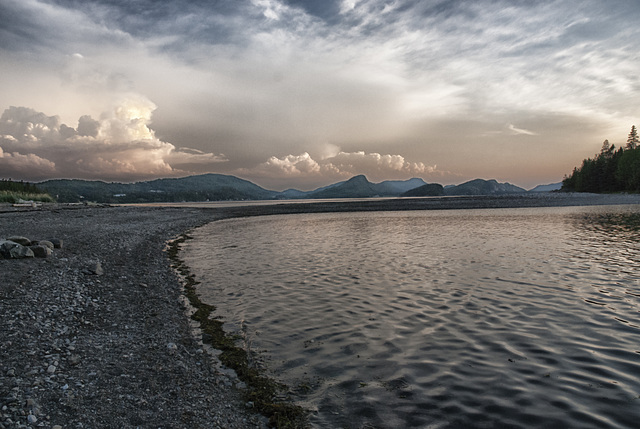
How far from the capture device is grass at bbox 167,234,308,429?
25.1 ft

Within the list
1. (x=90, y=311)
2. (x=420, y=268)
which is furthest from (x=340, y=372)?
(x=420, y=268)

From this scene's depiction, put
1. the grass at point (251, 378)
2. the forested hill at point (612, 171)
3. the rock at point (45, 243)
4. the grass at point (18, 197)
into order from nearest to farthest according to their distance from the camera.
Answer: the grass at point (251, 378)
the rock at point (45, 243)
the grass at point (18, 197)
the forested hill at point (612, 171)

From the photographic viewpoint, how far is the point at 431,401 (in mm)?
8102

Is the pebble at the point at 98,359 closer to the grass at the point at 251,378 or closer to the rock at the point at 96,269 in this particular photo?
the grass at the point at 251,378

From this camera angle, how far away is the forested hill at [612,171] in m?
136

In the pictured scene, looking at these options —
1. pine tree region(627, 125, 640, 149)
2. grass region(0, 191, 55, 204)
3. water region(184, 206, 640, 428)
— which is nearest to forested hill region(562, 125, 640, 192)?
pine tree region(627, 125, 640, 149)

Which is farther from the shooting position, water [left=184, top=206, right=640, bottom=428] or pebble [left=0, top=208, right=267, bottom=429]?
water [left=184, top=206, right=640, bottom=428]

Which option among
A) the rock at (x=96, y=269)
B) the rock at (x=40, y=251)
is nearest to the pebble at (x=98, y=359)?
the rock at (x=96, y=269)

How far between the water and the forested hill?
154561 millimetres

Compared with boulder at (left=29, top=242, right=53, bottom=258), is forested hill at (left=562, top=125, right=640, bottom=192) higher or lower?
higher

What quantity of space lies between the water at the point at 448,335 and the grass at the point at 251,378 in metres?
0.43

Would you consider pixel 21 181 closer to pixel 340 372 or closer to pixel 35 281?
pixel 35 281

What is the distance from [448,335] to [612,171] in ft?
660

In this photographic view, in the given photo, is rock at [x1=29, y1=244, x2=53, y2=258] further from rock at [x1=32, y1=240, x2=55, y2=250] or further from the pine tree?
the pine tree
